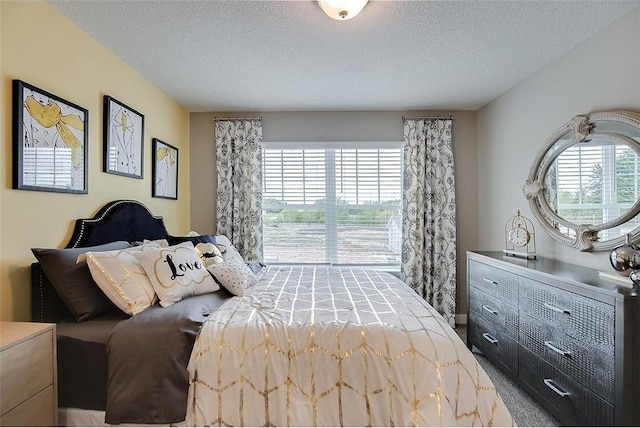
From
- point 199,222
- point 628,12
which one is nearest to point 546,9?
point 628,12

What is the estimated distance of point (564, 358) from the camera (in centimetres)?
175

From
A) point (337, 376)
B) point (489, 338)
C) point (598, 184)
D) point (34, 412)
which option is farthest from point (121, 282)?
point (598, 184)

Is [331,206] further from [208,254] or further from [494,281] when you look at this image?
[494,281]

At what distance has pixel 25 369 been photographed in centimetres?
123

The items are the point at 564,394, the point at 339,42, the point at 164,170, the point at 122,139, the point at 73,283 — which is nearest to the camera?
the point at 73,283

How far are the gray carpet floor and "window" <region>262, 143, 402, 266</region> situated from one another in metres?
1.64

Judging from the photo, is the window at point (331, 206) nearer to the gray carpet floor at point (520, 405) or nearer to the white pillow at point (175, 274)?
the gray carpet floor at point (520, 405)

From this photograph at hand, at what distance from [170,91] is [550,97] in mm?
3503

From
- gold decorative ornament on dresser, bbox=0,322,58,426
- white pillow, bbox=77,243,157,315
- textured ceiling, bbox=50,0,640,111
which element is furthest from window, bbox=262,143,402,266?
gold decorative ornament on dresser, bbox=0,322,58,426

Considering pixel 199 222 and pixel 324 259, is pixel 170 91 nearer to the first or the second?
pixel 199 222

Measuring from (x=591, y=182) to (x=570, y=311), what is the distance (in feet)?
3.29

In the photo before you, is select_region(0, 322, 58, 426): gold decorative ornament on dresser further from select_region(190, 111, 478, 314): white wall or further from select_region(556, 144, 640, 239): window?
select_region(556, 144, 640, 239): window

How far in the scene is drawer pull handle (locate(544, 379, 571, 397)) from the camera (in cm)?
174

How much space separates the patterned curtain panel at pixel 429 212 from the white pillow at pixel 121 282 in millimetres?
2742
